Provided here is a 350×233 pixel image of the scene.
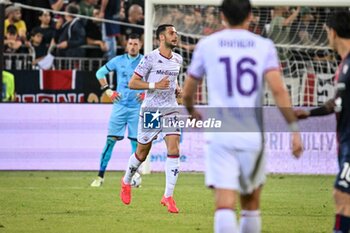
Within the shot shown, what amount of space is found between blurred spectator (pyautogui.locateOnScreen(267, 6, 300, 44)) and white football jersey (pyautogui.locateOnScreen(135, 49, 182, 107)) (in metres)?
8.82

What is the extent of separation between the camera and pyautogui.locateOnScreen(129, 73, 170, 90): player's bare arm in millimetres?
13656

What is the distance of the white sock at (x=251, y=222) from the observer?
26.3ft

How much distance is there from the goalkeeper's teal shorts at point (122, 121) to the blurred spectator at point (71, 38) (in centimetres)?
624

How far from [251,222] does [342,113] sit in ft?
5.22

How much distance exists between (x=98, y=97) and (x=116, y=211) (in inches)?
361

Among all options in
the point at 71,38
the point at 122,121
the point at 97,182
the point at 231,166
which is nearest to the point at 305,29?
the point at 71,38

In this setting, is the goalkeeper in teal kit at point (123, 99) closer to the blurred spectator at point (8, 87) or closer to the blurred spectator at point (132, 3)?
the blurred spectator at point (8, 87)

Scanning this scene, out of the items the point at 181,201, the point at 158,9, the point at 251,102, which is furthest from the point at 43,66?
the point at 251,102

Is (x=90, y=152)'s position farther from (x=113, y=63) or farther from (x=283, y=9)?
(x=283, y=9)

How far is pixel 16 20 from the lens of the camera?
24.8 meters

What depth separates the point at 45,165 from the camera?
20.9m

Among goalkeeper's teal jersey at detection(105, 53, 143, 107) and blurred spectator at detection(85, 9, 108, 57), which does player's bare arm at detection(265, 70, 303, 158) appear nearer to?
goalkeeper's teal jersey at detection(105, 53, 143, 107)

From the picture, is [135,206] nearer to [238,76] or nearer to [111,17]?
[238,76]

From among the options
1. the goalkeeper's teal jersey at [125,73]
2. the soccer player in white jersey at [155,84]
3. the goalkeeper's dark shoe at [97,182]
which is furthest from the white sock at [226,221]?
the goalkeeper's teal jersey at [125,73]
